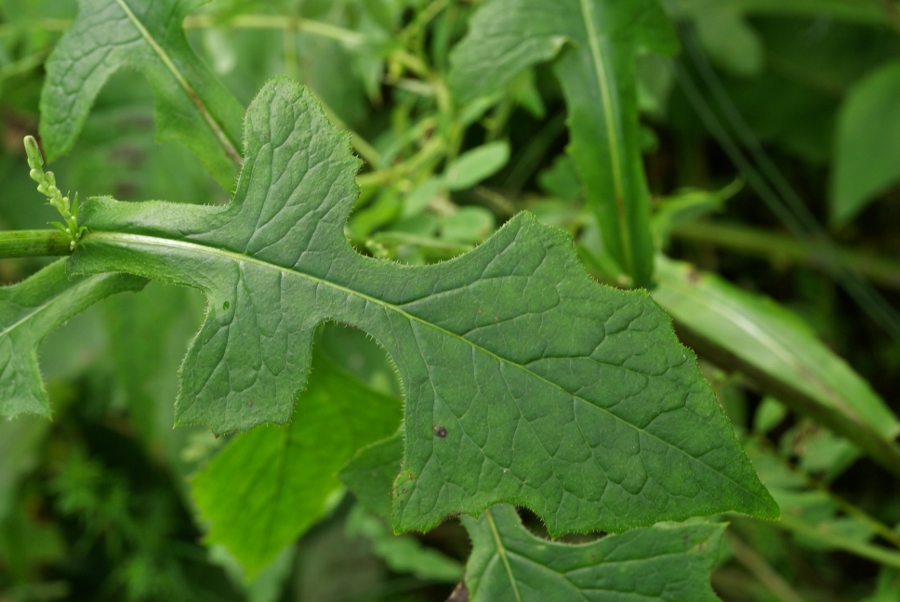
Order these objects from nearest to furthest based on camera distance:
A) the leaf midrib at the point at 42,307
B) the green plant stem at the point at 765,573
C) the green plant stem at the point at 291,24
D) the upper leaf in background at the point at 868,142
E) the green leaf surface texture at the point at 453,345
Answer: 1. the green leaf surface texture at the point at 453,345
2. the leaf midrib at the point at 42,307
3. the green plant stem at the point at 291,24
4. the green plant stem at the point at 765,573
5. the upper leaf in background at the point at 868,142

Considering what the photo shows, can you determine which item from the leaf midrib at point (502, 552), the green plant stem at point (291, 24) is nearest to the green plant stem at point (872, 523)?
the leaf midrib at point (502, 552)

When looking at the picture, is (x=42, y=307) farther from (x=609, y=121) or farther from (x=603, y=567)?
(x=609, y=121)

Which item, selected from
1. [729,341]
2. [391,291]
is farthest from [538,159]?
[391,291]

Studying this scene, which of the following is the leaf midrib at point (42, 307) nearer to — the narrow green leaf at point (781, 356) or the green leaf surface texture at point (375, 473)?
the green leaf surface texture at point (375, 473)

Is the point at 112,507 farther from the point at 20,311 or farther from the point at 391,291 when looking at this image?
the point at 391,291

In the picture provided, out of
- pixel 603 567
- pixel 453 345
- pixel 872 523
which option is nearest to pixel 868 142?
pixel 872 523

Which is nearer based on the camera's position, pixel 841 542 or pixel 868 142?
pixel 841 542
